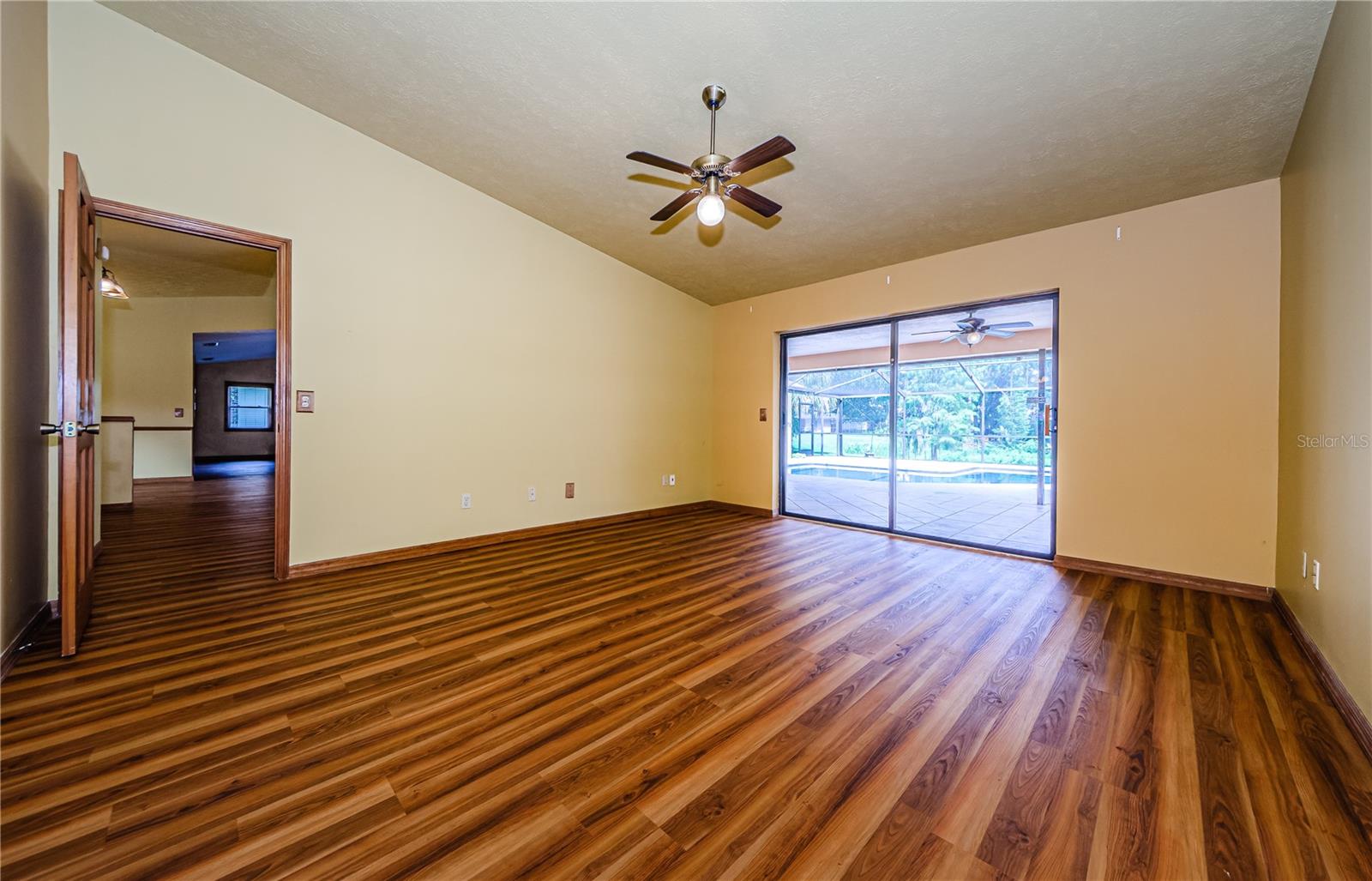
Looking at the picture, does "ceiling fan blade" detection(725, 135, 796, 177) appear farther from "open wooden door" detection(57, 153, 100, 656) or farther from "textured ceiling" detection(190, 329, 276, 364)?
"textured ceiling" detection(190, 329, 276, 364)

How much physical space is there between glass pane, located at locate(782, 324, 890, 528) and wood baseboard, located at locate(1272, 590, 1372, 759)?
2.71m

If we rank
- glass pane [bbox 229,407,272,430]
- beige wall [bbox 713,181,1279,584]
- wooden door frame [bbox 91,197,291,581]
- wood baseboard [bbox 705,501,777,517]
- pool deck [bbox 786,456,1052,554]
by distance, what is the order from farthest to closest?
1. glass pane [bbox 229,407,272,430]
2. wood baseboard [bbox 705,501,777,517]
3. pool deck [bbox 786,456,1052,554]
4. wooden door frame [bbox 91,197,291,581]
5. beige wall [bbox 713,181,1279,584]

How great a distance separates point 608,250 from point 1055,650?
4.93 m

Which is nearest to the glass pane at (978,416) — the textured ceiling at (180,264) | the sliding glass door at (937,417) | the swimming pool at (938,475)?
the sliding glass door at (937,417)

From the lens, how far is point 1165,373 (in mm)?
3428

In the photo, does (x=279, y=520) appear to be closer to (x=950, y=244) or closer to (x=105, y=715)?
(x=105, y=715)

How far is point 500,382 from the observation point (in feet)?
14.6

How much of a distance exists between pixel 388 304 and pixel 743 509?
429cm

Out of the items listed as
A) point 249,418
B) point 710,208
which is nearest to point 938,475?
point 710,208

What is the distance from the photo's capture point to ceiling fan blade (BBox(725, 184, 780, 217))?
291 cm

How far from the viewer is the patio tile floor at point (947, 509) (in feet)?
15.4

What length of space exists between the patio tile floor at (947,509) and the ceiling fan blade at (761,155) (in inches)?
145

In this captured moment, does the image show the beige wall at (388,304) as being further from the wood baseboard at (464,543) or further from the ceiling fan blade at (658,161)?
the ceiling fan blade at (658,161)

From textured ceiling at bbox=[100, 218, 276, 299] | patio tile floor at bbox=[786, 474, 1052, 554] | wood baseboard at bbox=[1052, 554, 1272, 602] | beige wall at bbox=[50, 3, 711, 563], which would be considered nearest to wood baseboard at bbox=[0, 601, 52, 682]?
beige wall at bbox=[50, 3, 711, 563]
